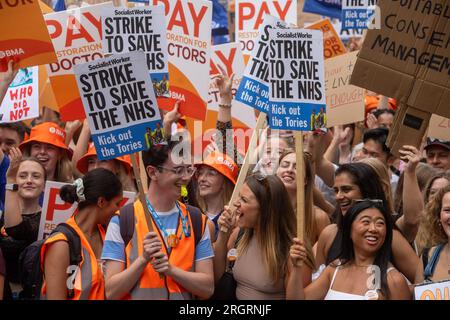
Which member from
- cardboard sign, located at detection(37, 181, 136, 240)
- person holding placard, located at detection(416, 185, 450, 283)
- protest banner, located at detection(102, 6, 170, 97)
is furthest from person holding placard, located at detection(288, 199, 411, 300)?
protest banner, located at detection(102, 6, 170, 97)

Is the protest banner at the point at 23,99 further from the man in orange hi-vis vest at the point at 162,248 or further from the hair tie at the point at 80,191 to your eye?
the man in orange hi-vis vest at the point at 162,248

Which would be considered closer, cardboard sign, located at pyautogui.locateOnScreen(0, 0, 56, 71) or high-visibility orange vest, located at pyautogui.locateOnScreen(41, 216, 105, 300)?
high-visibility orange vest, located at pyautogui.locateOnScreen(41, 216, 105, 300)

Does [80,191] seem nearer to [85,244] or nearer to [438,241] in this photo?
[85,244]

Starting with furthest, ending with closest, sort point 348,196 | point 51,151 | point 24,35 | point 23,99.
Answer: point 23,99 < point 51,151 < point 24,35 < point 348,196

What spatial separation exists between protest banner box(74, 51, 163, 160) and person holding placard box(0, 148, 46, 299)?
4.50 feet

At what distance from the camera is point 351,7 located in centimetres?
1045

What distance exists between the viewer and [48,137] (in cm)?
852

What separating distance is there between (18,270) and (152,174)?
1454 mm

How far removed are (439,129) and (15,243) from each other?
3.66 meters

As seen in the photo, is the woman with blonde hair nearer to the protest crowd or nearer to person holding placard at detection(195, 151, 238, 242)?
the protest crowd

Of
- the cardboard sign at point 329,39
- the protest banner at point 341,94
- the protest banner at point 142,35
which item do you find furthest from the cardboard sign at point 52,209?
the cardboard sign at point 329,39

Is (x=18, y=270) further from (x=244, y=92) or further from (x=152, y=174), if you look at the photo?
(x=244, y=92)

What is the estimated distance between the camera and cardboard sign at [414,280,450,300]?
562 centimetres

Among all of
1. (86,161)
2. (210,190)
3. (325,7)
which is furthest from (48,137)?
(325,7)
